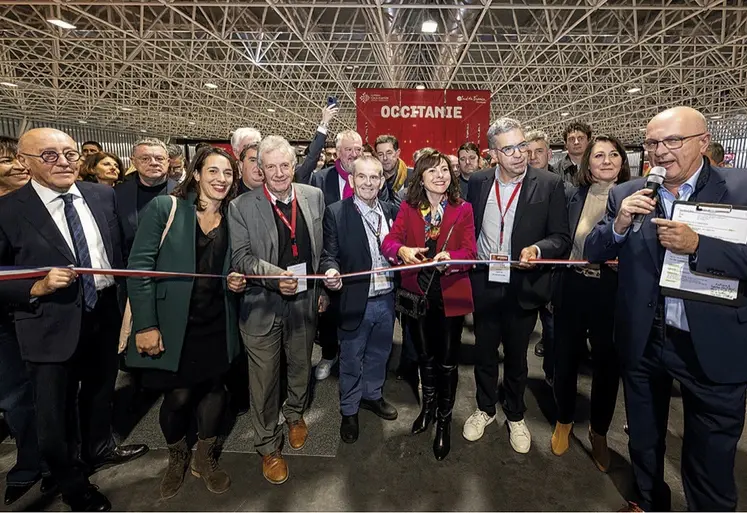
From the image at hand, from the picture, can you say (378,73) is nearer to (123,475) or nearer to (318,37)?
(318,37)

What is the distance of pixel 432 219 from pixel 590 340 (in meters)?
1.21

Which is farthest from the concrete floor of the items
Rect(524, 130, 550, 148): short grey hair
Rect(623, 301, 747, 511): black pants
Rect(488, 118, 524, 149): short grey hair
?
Rect(524, 130, 550, 148): short grey hair

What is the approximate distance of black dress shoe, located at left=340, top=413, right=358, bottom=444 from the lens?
279cm

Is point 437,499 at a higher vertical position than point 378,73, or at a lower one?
lower

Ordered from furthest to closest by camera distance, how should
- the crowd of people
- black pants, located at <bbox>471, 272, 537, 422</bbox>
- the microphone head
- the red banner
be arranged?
the red banner → black pants, located at <bbox>471, 272, 537, 422</bbox> → the crowd of people → the microphone head

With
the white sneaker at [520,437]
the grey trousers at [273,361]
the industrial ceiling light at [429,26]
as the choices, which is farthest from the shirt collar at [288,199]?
the industrial ceiling light at [429,26]

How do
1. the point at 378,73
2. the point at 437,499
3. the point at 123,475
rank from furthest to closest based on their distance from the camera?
the point at 378,73 → the point at 123,475 → the point at 437,499

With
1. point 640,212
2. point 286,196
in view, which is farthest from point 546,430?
point 286,196

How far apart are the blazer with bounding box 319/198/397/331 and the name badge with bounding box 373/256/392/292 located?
0.22 feet

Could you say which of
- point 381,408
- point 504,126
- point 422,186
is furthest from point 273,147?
point 381,408

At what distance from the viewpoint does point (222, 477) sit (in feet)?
7.75

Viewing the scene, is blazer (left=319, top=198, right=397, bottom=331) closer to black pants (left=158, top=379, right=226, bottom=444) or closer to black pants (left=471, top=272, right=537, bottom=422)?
black pants (left=471, top=272, right=537, bottom=422)

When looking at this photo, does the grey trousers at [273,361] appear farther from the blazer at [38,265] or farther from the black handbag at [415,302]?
the blazer at [38,265]

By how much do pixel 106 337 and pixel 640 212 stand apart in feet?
9.18
